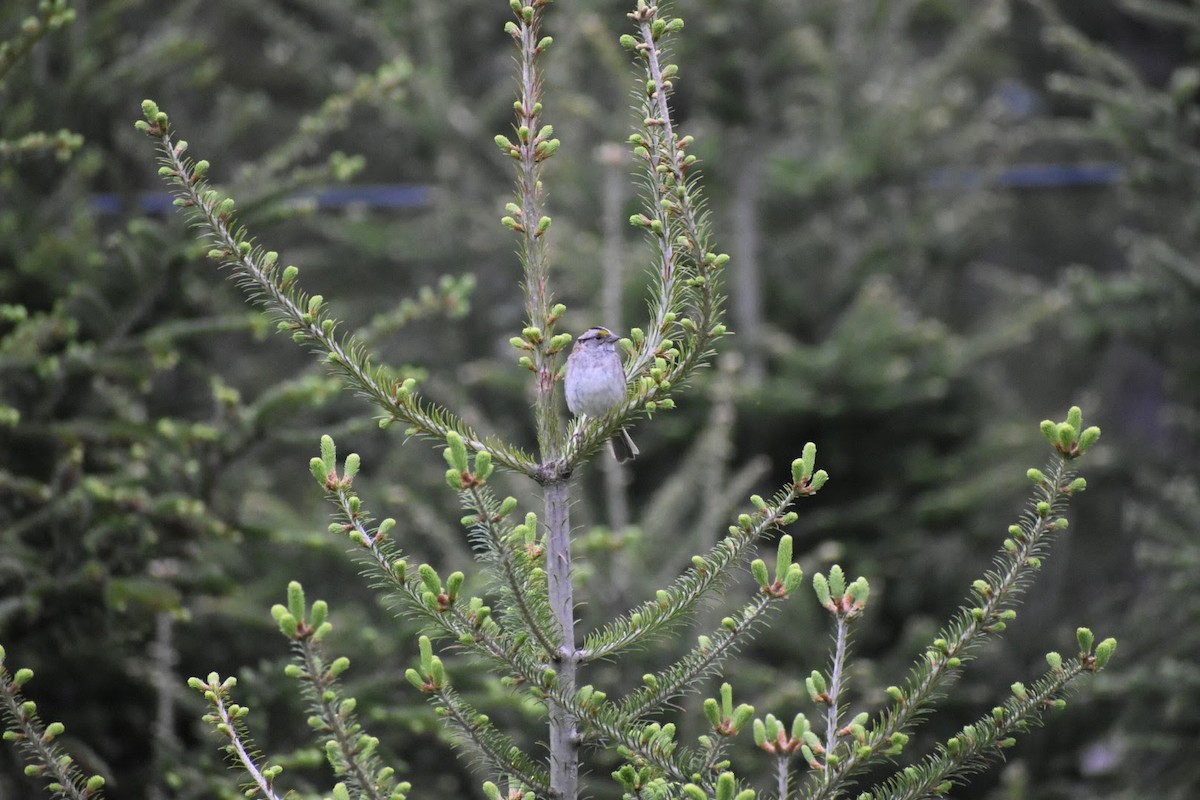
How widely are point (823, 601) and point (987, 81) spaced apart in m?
13.9

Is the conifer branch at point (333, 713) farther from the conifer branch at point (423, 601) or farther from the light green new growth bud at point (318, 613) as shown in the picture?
the conifer branch at point (423, 601)

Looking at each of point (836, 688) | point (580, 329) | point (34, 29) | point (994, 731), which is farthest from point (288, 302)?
point (580, 329)

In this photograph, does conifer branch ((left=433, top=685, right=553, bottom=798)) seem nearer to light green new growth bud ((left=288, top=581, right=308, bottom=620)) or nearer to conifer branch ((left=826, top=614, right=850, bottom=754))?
light green new growth bud ((left=288, top=581, right=308, bottom=620))

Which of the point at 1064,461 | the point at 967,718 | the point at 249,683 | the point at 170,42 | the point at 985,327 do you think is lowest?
the point at 967,718

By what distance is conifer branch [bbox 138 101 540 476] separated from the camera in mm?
2451

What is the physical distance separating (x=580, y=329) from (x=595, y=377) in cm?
464

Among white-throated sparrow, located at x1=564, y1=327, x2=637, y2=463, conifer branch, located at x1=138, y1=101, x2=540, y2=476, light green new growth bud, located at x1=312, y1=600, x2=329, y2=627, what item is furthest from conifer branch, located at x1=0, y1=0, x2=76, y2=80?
light green new growth bud, located at x1=312, y1=600, x2=329, y2=627

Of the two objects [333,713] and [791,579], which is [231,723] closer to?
[333,713]

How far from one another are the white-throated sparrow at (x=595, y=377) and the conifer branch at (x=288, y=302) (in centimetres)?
36

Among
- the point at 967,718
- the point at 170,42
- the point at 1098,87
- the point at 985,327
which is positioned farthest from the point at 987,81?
the point at 170,42

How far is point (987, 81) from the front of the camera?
14.6 m

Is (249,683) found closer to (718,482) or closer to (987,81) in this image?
(718,482)

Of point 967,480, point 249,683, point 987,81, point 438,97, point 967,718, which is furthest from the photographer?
point 987,81

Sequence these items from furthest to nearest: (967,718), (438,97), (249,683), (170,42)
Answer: (438,97)
(967,718)
(170,42)
(249,683)
